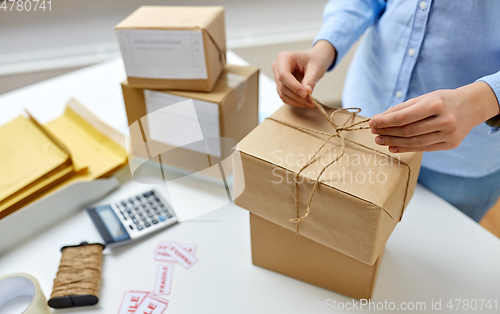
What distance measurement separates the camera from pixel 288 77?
0.59 meters

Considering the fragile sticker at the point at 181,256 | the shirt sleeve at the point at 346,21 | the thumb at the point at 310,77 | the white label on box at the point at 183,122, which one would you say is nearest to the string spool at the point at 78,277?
the fragile sticker at the point at 181,256

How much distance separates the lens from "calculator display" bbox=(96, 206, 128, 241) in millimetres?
701

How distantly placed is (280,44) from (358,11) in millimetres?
1067

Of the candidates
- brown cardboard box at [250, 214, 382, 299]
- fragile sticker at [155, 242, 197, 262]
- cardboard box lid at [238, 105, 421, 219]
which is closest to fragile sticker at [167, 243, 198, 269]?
fragile sticker at [155, 242, 197, 262]

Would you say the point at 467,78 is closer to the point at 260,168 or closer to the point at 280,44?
the point at 260,168

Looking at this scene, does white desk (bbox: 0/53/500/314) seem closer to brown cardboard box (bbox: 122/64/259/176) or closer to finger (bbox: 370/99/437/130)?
brown cardboard box (bbox: 122/64/259/176)

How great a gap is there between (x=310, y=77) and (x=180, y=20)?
1.01ft

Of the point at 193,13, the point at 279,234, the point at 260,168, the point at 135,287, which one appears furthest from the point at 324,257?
the point at 193,13

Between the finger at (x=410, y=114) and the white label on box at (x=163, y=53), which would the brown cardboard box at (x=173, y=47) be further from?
the finger at (x=410, y=114)

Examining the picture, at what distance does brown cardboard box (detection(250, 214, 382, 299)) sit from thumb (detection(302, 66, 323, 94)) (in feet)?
0.75

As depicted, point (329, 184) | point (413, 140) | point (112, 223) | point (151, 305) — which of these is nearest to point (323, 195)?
point (329, 184)

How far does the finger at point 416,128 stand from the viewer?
1.52 ft

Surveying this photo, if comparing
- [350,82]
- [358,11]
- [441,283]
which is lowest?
[441,283]

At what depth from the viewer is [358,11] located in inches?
30.7
